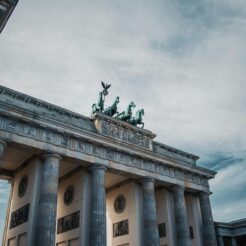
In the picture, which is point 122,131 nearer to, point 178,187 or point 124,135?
point 124,135

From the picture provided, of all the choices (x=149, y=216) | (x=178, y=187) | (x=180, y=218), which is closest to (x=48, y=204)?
(x=149, y=216)

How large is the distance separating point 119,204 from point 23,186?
9.39 m

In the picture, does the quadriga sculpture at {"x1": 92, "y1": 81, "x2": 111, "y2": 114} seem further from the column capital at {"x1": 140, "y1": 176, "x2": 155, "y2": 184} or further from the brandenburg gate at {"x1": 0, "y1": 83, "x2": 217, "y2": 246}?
the column capital at {"x1": 140, "y1": 176, "x2": 155, "y2": 184}

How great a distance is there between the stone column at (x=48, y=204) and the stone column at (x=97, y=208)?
9.86 ft

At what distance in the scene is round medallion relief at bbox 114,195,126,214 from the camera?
28.7 meters

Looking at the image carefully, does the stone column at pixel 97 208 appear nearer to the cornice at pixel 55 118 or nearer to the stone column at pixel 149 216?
the cornice at pixel 55 118

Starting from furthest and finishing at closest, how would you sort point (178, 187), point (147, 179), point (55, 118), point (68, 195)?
point (178, 187) < point (147, 179) < point (68, 195) < point (55, 118)

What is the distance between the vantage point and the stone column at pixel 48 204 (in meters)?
19.4

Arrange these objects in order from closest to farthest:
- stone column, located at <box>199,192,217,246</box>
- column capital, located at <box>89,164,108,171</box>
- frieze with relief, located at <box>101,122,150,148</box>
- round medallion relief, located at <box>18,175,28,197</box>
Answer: round medallion relief, located at <box>18,175,28,197</box>, column capital, located at <box>89,164,108,171</box>, frieze with relief, located at <box>101,122,150,148</box>, stone column, located at <box>199,192,217,246</box>

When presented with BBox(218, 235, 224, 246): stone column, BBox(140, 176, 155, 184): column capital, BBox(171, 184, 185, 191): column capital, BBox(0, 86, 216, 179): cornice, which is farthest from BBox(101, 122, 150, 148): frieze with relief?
BBox(218, 235, 224, 246): stone column

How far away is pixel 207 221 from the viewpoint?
30.4m

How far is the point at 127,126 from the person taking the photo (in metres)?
27.9

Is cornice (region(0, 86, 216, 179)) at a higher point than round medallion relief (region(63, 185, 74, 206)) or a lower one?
higher

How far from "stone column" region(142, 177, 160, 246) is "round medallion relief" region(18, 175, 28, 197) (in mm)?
9662
